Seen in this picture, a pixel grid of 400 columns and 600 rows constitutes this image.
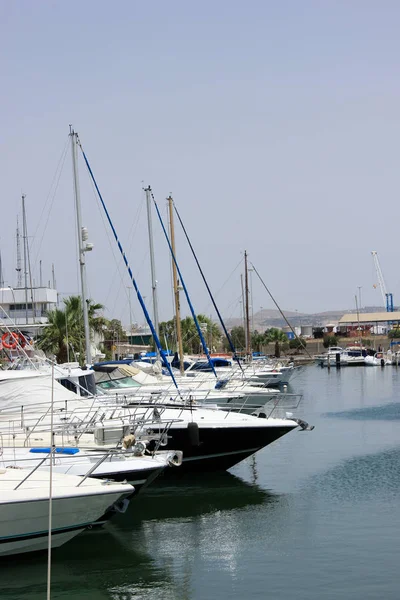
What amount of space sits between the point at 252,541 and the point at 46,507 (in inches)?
200

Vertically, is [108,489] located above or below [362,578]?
above

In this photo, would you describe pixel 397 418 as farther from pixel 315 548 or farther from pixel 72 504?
pixel 72 504

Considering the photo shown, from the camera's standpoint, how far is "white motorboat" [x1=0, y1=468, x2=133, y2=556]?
15.2m

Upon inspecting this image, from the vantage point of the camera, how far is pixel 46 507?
15305mm

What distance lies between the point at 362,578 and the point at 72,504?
17.5 feet

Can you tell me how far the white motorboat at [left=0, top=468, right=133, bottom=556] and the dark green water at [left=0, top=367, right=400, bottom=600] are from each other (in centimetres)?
56

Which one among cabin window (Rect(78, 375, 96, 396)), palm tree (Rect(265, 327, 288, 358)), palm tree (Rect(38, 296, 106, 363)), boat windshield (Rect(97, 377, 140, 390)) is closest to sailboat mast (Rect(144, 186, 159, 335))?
palm tree (Rect(38, 296, 106, 363))

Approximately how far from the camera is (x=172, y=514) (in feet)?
69.3

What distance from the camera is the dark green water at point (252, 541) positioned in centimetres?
1538

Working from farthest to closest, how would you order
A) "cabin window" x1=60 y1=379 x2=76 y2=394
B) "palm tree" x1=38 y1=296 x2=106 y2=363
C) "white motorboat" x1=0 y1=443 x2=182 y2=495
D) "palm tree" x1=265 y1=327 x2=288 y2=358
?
"palm tree" x1=265 y1=327 x2=288 y2=358 < "palm tree" x1=38 y1=296 x2=106 y2=363 < "cabin window" x1=60 y1=379 x2=76 y2=394 < "white motorboat" x1=0 y1=443 x2=182 y2=495

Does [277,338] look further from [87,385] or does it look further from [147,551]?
[147,551]

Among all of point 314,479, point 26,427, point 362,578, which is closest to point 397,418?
point 314,479

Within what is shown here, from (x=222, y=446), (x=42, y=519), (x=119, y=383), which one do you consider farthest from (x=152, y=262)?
(x=42, y=519)

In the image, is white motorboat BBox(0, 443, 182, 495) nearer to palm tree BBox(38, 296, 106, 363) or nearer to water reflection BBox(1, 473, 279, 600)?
water reflection BBox(1, 473, 279, 600)
